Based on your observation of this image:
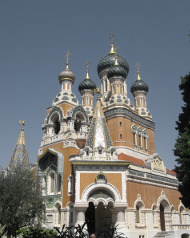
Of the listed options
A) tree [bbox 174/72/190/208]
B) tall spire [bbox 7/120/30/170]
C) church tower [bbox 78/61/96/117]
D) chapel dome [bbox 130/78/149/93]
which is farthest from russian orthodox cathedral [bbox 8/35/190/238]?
tree [bbox 174/72/190/208]

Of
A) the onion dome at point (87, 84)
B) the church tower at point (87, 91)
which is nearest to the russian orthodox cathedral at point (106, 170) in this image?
the church tower at point (87, 91)

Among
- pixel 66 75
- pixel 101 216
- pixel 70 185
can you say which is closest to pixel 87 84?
pixel 66 75

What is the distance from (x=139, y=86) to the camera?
81.5 ft

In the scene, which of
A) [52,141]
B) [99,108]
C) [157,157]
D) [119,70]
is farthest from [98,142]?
[119,70]

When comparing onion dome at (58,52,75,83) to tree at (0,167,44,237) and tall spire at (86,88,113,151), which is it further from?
tree at (0,167,44,237)

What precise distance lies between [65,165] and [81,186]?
3.40 metres

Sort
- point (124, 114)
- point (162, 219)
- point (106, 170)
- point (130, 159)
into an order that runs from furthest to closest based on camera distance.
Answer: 1. point (124, 114)
2. point (162, 219)
3. point (130, 159)
4. point (106, 170)

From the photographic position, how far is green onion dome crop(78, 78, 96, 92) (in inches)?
979

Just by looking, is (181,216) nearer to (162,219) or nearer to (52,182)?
(162,219)

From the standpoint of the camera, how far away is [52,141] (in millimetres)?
19125

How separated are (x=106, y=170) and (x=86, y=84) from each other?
1188 cm

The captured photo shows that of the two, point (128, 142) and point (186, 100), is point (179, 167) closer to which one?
point (186, 100)

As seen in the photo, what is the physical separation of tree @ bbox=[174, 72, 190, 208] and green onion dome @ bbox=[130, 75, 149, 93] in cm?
1391

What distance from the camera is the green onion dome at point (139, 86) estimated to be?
24.8 m
